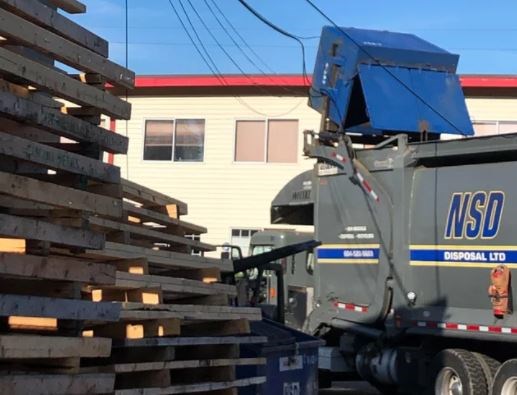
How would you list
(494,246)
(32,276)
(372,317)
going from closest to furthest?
(32,276) → (494,246) → (372,317)

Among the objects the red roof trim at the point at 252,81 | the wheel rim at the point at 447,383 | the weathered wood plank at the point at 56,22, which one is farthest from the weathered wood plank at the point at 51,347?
the red roof trim at the point at 252,81

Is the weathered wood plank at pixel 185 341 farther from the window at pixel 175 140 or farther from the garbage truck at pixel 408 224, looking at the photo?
the window at pixel 175 140

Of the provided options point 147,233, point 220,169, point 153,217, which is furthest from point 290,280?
point 220,169

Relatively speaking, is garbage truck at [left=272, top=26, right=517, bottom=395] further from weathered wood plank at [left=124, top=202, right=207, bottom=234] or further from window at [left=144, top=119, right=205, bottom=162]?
window at [left=144, top=119, right=205, bottom=162]

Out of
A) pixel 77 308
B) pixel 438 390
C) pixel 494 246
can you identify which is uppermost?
pixel 494 246

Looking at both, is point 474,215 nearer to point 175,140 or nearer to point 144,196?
point 144,196

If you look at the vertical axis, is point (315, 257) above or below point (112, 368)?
above

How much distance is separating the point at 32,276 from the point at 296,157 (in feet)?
56.7

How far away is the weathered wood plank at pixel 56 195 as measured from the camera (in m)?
4.52

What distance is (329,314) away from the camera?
11.9m

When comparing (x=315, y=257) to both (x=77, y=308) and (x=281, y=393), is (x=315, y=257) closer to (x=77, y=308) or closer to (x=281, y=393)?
(x=281, y=393)

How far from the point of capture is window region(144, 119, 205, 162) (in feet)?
73.7

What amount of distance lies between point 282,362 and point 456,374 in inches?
111

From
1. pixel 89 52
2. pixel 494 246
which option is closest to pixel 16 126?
pixel 89 52
